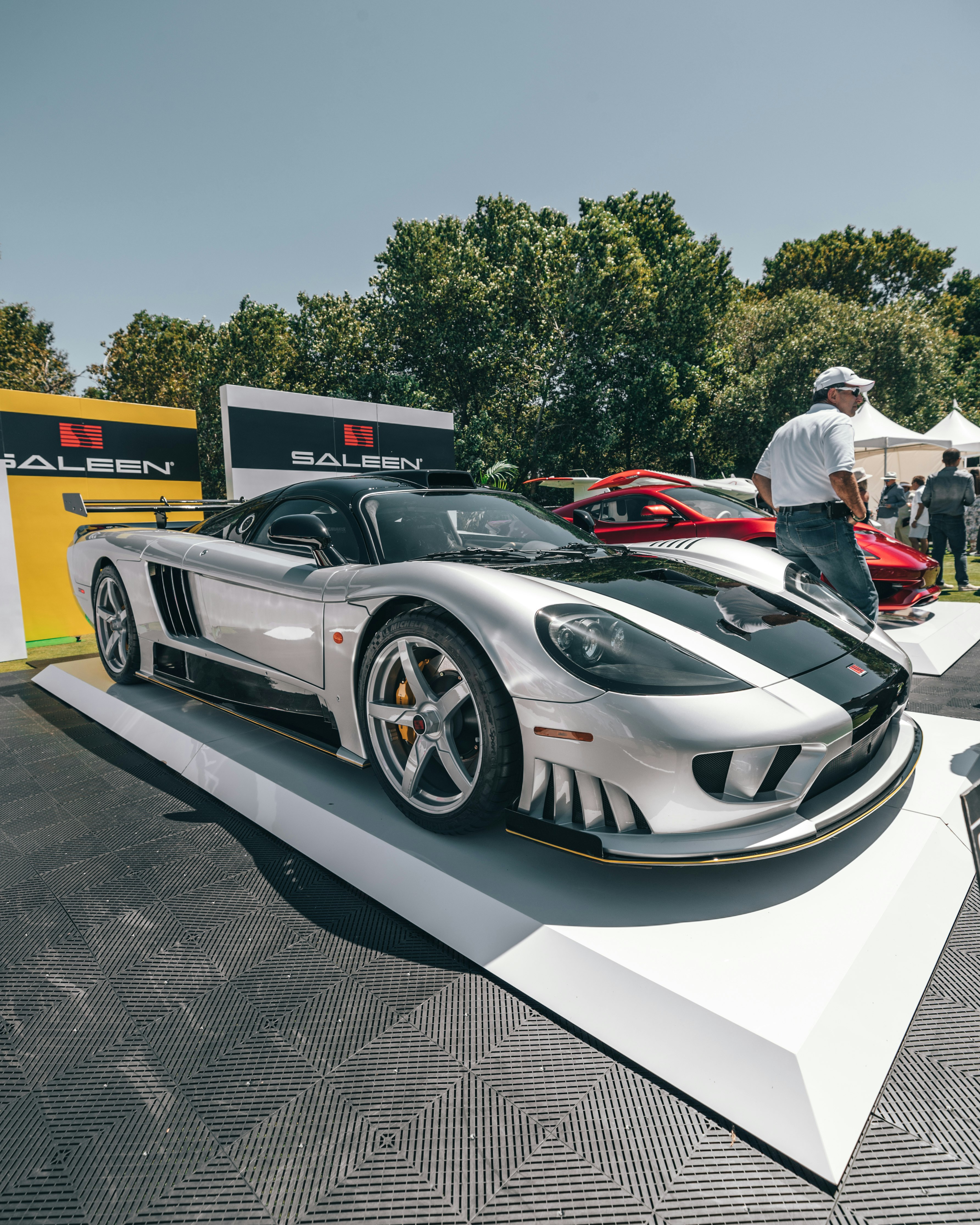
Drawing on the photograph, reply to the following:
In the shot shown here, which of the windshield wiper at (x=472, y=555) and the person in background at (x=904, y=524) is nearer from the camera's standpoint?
the windshield wiper at (x=472, y=555)

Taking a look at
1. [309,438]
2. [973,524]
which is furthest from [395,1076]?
[973,524]

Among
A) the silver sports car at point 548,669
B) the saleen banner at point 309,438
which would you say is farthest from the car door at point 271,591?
the saleen banner at point 309,438

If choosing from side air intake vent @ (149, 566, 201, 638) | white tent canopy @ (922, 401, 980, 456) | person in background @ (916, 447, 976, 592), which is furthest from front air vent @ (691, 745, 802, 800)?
white tent canopy @ (922, 401, 980, 456)

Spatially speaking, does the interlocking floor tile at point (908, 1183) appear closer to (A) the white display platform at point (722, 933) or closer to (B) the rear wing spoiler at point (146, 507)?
(A) the white display platform at point (722, 933)

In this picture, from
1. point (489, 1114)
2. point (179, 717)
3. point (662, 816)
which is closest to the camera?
point (489, 1114)

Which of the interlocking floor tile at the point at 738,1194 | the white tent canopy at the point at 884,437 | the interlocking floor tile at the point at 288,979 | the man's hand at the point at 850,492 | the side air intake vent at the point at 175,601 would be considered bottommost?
the interlocking floor tile at the point at 288,979

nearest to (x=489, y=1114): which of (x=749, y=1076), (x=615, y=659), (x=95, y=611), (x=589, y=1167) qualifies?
(x=589, y=1167)

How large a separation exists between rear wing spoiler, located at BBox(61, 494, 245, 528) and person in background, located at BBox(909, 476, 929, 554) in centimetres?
754

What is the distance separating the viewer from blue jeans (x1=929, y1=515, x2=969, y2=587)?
25.9ft

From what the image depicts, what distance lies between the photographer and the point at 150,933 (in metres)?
1.80

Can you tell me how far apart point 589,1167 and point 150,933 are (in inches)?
49.0

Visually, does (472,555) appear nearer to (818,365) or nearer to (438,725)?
(438,725)

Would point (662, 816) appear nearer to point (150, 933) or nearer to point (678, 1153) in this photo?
point (678, 1153)

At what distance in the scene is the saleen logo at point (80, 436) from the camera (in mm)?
6734
